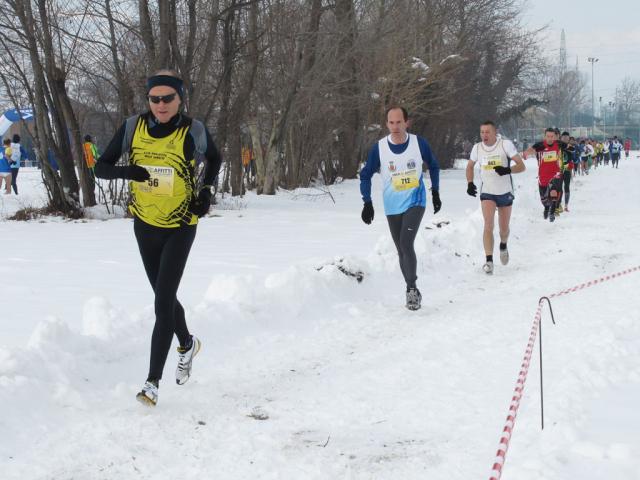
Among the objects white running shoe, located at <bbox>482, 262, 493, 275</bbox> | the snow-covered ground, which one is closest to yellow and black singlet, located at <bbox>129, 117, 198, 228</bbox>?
the snow-covered ground

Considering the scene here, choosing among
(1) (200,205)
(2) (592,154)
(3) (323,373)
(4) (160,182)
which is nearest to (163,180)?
(4) (160,182)

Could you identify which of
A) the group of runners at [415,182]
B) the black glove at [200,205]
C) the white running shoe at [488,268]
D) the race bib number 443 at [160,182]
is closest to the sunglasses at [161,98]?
the race bib number 443 at [160,182]

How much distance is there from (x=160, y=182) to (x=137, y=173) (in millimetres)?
135

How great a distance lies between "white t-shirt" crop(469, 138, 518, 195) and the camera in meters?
9.08

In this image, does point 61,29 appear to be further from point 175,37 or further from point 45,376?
point 45,376

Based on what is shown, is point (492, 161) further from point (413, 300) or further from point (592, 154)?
point (592, 154)

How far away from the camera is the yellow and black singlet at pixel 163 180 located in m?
4.13

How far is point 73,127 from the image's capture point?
48.6 ft

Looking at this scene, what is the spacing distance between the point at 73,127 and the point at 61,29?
201 centimetres

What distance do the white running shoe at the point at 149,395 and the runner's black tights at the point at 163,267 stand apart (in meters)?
0.07

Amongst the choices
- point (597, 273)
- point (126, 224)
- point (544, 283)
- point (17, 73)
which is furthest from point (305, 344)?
point (17, 73)

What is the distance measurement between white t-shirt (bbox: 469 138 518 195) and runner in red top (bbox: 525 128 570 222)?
15.7 ft

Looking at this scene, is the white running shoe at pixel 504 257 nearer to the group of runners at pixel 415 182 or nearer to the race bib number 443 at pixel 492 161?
the group of runners at pixel 415 182

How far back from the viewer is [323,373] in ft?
15.7
